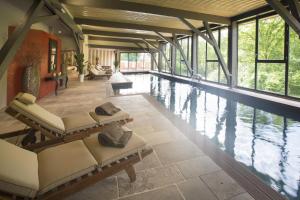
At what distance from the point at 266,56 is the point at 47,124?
22.6 ft

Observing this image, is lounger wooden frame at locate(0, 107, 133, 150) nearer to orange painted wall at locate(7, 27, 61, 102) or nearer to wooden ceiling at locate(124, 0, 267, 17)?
orange painted wall at locate(7, 27, 61, 102)

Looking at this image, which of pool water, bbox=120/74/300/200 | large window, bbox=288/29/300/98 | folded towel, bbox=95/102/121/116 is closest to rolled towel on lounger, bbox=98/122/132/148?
folded towel, bbox=95/102/121/116

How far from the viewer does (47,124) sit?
258 cm

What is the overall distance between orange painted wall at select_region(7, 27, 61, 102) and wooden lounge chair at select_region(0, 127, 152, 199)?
3.78 m

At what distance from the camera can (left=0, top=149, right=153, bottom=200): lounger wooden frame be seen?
5.10 ft

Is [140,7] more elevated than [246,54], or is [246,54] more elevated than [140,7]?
[140,7]

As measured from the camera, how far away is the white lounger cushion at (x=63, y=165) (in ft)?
5.20

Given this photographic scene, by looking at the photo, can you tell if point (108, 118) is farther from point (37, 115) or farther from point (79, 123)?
point (37, 115)

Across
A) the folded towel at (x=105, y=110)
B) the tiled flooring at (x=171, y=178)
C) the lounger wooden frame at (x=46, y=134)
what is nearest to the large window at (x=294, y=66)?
the tiled flooring at (x=171, y=178)

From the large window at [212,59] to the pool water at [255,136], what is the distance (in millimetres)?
3297

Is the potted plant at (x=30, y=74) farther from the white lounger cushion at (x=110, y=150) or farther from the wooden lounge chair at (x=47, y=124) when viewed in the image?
the white lounger cushion at (x=110, y=150)

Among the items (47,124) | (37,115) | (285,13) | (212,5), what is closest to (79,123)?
(47,124)

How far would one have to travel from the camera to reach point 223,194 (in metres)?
1.96

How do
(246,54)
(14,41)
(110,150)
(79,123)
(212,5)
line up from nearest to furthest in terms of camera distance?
(110,150) < (79,123) < (14,41) < (212,5) < (246,54)
